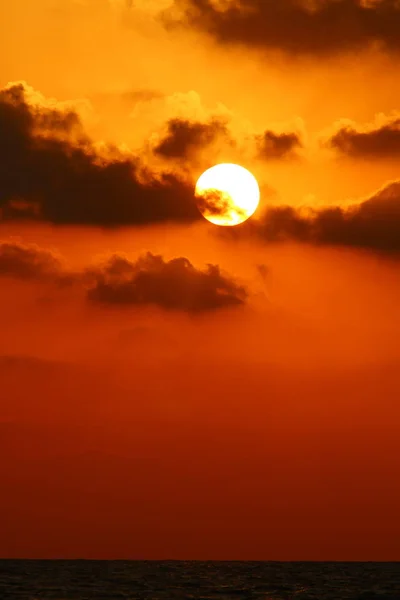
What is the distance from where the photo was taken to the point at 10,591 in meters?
103

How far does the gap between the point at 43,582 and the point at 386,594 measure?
38989 mm

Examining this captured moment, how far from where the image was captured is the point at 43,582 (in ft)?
419

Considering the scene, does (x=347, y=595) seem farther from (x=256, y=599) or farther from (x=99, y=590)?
(x=99, y=590)

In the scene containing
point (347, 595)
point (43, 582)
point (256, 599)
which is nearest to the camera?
point (256, 599)

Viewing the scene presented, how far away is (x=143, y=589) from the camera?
4451 inches

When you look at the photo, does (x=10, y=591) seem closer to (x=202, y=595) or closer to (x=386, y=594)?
(x=202, y=595)

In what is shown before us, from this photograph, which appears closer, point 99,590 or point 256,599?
point 256,599

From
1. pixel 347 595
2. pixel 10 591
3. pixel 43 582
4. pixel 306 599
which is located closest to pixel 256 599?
pixel 306 599

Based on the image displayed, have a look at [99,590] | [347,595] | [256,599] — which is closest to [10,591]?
[99,590]

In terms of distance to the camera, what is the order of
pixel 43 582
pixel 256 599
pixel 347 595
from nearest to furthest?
1. pixel 256 599
2. pixel 347 595
3. pixel 43 582

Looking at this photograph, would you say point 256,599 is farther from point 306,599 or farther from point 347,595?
point 347,595

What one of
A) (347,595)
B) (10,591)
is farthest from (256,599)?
(10,591)

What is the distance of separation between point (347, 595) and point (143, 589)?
20164 millimetres

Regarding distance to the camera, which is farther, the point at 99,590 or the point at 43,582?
the point at 43,582
